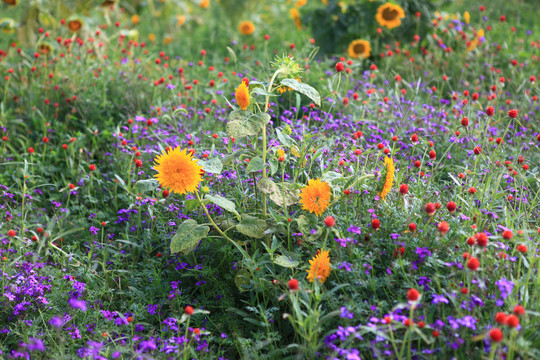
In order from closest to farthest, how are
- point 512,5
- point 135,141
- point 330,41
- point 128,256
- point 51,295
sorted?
point 51,295, point 128,256, point 135,141, point 330,41, point 512,5

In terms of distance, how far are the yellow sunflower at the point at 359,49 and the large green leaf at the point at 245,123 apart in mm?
2484

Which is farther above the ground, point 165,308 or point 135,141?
point 135,141

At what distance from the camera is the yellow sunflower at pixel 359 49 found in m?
4.35

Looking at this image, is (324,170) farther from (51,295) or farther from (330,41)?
(330,41)

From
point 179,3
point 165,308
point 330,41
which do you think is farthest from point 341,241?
point 179,3

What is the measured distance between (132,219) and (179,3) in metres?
4.17

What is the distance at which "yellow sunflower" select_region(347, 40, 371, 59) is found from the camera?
4352mm

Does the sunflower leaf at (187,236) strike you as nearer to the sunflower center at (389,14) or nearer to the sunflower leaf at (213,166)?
the sunflower leaf at (213,166)

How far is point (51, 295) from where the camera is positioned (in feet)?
7.48

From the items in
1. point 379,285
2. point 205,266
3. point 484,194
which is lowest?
point 205,266

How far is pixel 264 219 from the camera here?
2.34m

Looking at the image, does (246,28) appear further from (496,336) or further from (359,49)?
(496,336)

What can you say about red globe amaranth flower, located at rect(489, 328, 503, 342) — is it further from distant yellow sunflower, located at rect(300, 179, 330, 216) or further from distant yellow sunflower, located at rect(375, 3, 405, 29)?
distant yellow sunflower, located at rect(375, 3, 405, 29)

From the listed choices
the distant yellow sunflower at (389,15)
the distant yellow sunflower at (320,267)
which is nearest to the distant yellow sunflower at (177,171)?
the distant yellow sunflower at (320,267)
